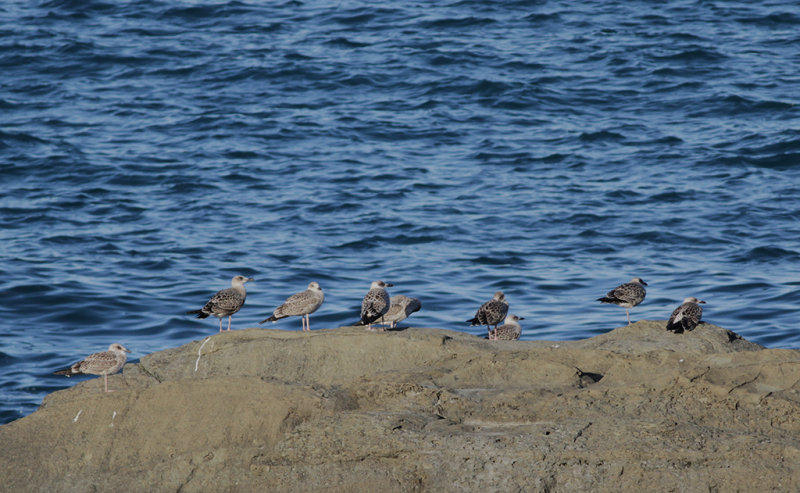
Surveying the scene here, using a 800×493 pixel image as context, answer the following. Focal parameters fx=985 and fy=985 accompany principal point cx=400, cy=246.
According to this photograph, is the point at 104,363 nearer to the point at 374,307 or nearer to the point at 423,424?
the point at 374,307

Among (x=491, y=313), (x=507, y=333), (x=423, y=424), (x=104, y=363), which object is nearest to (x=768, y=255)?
(x=507, y=333)

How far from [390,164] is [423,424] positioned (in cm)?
1929

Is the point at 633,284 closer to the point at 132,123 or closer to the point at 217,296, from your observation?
the point at 217,296

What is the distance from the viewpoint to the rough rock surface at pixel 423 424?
7.61 m

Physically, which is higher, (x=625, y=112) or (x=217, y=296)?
(x=217, y=296)

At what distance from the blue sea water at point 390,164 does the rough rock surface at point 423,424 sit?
5.62m

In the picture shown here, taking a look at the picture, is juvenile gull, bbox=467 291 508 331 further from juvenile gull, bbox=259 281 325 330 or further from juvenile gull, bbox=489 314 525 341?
juvenile gull, bbox=259 281 325 330

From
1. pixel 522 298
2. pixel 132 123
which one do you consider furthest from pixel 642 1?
pixel 522 298

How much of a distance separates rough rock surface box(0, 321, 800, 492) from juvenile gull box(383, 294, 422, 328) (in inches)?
77.9

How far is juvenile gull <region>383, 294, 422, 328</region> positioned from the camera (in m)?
12.4

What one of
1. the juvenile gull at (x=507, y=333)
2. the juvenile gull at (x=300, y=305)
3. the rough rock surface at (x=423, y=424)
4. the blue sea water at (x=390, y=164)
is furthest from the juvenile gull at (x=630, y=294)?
the juvenile gull at (x=300, y=305)

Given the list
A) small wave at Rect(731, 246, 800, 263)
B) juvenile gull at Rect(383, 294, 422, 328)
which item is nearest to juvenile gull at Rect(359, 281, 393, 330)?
juvenile gull at Rect(383, 294, 422, 328)

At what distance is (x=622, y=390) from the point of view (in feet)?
28.1

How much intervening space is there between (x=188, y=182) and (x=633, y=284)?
15240mm
